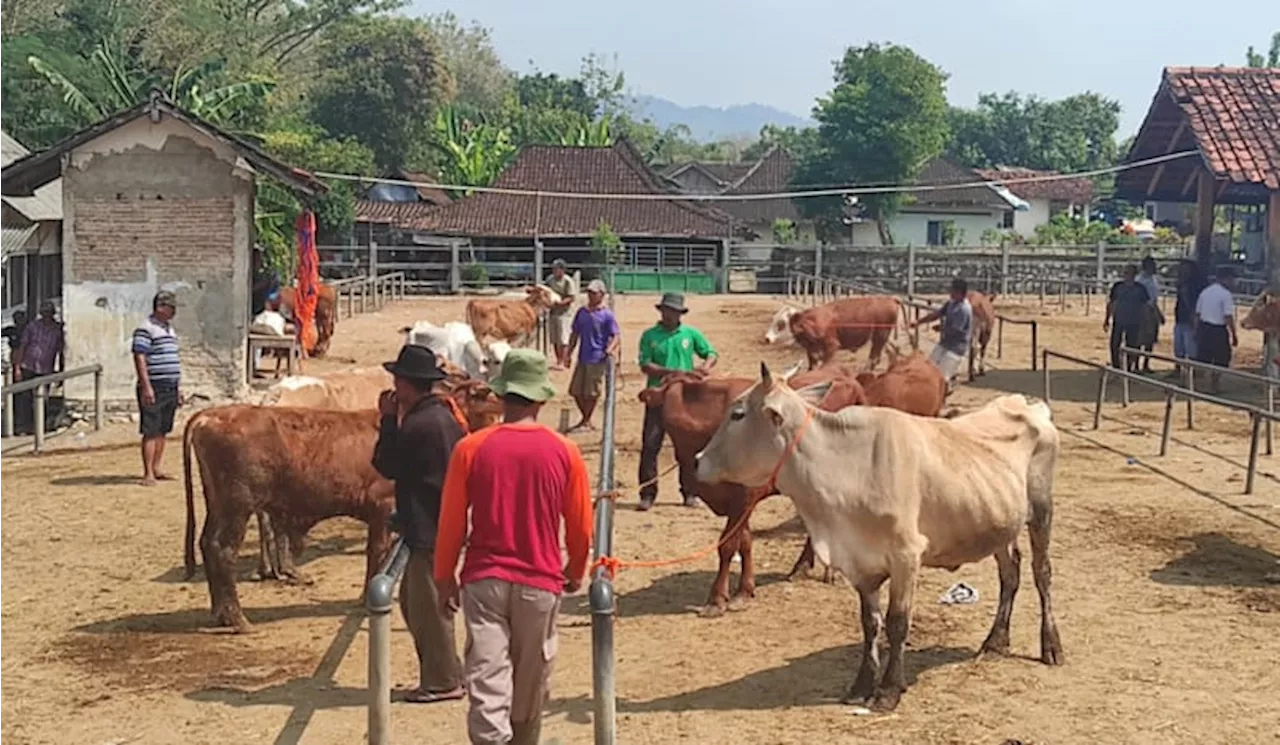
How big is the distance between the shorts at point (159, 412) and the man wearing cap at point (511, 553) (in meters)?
7.80

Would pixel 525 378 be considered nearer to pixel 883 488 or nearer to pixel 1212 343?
pixel 883 488

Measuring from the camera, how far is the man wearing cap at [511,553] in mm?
5465

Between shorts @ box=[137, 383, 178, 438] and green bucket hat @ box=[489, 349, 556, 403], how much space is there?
757 centimetres

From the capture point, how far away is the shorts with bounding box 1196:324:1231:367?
20.0m

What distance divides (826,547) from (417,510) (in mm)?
2048

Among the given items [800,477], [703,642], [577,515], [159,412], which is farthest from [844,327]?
[577,515]

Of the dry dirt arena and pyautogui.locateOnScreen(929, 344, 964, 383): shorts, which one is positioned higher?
pyautogui.locateOnScreen(929, 344, 964, 383): shorts

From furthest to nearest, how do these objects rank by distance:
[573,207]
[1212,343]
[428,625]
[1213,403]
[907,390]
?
[573,207] → [1212,343] → [1213,403] → [907,390] → [428,625]

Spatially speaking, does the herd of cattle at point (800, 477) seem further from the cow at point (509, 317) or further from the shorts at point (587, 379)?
the cow at point (509, 317)

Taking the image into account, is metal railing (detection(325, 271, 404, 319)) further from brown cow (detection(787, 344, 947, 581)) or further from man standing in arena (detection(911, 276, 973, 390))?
brown cow (detection(787, 344, 947, 581))

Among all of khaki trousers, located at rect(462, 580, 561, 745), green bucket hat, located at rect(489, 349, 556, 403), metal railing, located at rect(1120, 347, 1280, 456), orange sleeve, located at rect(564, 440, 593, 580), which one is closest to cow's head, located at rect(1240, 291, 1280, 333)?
metal railing, located at rect(1120, 347, 1280, 456)

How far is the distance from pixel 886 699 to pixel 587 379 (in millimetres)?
8994

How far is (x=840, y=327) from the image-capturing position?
69.7 ft

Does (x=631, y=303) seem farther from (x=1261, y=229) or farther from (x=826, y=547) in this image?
(x=826, y=547)
